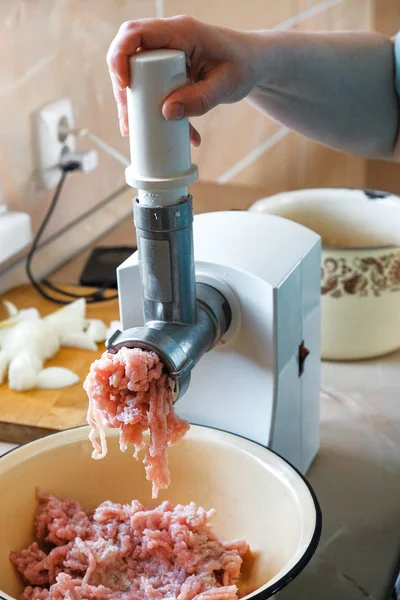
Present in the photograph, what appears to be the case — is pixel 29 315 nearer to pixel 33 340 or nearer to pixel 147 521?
pixel 33 340

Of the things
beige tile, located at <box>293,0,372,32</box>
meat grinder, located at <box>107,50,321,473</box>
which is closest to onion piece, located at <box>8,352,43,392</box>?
meat grinder, located at <box>107,50,321,473</box>

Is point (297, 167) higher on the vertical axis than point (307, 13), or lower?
lower

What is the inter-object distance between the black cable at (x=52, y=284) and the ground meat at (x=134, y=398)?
563mm

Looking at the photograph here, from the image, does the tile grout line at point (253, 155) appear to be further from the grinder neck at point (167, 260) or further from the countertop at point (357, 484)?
the grinder neck at point (167, 260)

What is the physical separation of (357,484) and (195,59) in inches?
17.4

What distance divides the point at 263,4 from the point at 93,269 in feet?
2.66

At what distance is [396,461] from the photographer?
83 cm

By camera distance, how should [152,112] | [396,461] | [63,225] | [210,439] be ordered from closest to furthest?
[152,112] < [210,439] < [396,461] < [63,225]

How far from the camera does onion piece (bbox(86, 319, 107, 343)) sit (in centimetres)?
101

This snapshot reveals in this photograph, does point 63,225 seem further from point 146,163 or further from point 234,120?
point 146,163

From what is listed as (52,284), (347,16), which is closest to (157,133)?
(52,284)

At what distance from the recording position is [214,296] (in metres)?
0.67

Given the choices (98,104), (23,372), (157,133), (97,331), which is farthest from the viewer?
(98,104)

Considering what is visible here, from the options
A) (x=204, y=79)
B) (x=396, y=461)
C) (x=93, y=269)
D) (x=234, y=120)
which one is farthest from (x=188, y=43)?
(x=234, y=120)
